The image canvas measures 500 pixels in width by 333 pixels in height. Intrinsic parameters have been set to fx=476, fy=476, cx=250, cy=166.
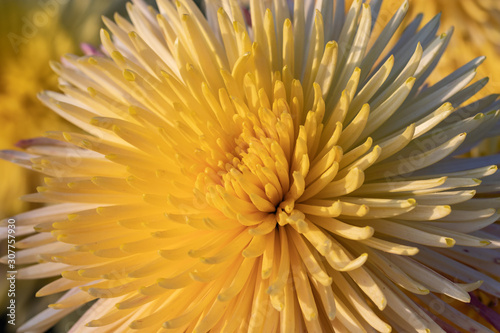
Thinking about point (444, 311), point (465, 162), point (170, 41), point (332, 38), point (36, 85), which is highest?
point (36, 85)

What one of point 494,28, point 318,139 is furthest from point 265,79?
point 494,28

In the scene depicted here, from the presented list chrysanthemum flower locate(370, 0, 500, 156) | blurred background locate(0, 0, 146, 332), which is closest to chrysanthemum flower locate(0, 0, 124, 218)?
blurred background locate(0, 0, 146, 332)

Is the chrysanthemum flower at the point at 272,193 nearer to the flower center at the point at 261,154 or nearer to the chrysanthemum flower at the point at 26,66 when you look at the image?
the flower center at the point at 261,154

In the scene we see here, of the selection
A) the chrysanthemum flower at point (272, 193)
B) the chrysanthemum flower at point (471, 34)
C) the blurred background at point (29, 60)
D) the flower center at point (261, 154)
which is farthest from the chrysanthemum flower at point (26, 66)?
the chrysanthemum flower at point (471, 34)

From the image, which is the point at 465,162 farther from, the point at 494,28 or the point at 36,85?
the point at 36,85

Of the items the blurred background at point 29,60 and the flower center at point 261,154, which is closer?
the flower center at point 261,154

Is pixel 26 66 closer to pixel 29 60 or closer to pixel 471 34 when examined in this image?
pixel 29 60

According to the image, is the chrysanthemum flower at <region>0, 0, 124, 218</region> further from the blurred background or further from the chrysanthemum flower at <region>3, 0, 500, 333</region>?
the chrysanthemum flower at <region>3, 0, 500, 333</region>

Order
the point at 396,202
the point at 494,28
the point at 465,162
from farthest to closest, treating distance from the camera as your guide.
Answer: the point at 494,28 → the point at 465,162 → the point at 396,202
